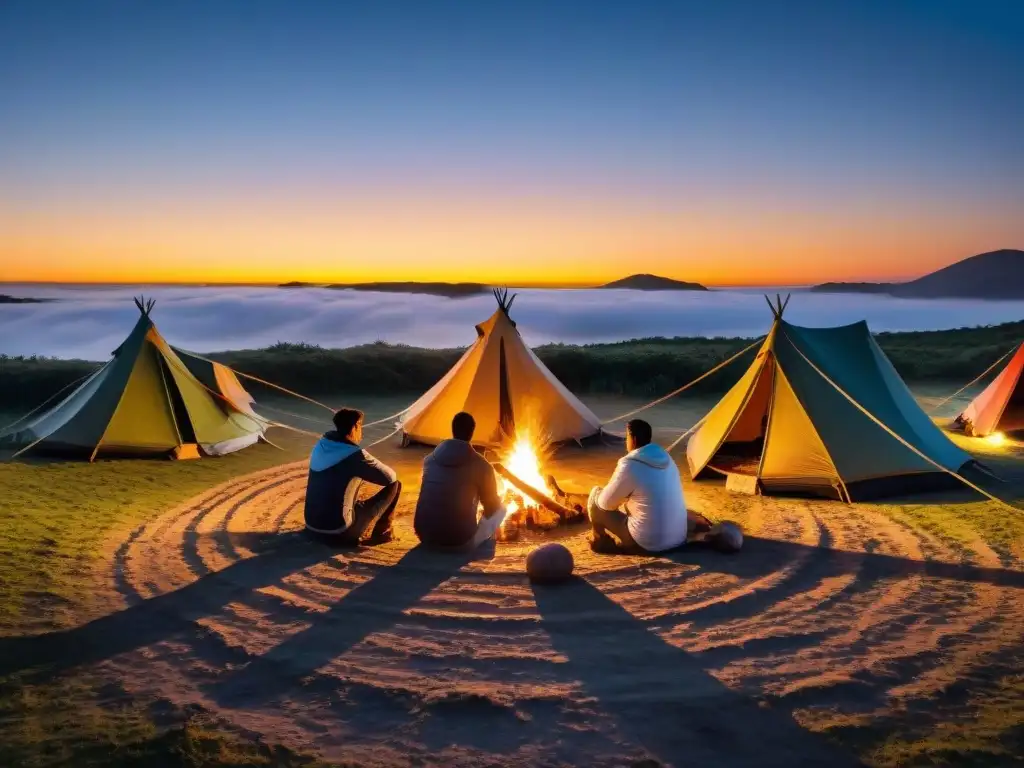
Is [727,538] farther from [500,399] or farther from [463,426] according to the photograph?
[500,399]

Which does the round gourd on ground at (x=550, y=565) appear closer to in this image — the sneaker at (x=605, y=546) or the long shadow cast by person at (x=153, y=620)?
the sneaker at (x=605, y=546)

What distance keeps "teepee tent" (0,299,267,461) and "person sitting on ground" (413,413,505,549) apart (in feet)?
18.3

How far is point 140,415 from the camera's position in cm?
1052

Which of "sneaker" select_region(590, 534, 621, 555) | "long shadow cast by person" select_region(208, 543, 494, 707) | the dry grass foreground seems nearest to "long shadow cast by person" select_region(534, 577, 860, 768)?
the dry grass foreground

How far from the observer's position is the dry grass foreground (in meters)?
3.66

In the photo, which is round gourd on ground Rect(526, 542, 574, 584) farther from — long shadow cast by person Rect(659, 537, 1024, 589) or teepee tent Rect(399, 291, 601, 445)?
teepee tent Rect(399, 291, 601, 445)

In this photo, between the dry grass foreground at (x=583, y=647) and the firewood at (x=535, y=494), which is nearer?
the dry grass foreground at (x=583, y=647)

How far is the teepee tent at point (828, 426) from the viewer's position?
26.9ft

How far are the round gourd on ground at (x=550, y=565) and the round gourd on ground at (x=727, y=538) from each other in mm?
1424

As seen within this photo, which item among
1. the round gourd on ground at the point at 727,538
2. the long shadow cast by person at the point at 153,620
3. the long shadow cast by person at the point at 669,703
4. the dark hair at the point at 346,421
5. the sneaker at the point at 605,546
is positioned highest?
the dark hair at the point at 346,421

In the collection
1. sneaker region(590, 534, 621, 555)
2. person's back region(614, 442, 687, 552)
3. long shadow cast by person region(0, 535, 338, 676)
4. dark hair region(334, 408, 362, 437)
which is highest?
dark hair region(334, 408, 362, 437)

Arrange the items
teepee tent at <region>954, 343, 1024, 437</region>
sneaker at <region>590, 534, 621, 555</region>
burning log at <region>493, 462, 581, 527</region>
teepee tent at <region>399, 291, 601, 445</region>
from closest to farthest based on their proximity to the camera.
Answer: sneaker at <region>590, 534, 621, 555</region> → burning log at <region>493, 462, 581, 527</region> → teepee tent at <region>399, 291, 601, 445</region> → teepee tent at <region>954, 343, 1024, 437</region>

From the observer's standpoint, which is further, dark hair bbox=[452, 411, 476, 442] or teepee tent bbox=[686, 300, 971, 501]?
teepee tent bbox=[686, 300, 971, 501]

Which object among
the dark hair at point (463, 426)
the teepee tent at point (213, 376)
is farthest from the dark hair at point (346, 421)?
the teepee tent at point (213, 376)
